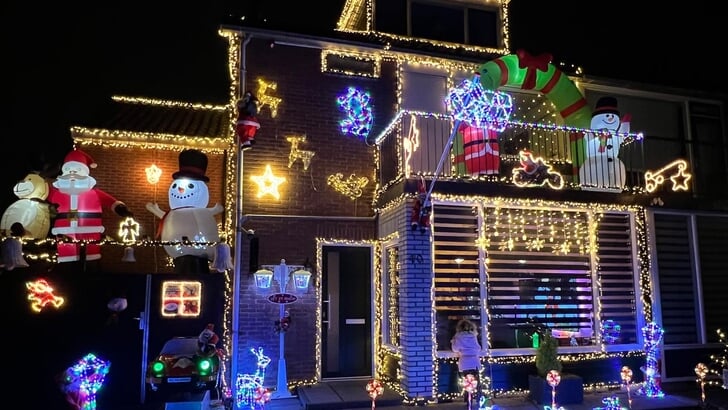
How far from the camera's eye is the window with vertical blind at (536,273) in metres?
9.26

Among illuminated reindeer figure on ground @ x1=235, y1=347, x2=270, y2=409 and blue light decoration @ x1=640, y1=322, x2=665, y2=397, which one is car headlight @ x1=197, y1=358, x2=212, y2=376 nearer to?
illuminated reindeer figure on ground @ x1=235, y1=347, x2=270, y2=409

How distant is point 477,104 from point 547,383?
5062 mm

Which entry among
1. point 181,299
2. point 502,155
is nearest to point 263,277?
point 181,299

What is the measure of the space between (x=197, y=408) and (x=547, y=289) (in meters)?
6.19

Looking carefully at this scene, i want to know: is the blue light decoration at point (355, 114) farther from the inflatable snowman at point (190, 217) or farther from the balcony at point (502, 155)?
the inflatable snowman at point (190, 217)

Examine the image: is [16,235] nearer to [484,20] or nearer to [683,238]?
[484,20]

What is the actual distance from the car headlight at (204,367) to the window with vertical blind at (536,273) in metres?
3.68

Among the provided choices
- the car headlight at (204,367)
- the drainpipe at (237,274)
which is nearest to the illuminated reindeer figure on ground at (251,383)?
the drainpipe at (237,274)

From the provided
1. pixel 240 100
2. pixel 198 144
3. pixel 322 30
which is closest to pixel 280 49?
pixel 322 30

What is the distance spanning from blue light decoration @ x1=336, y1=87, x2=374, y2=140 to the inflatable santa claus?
467 centimetres

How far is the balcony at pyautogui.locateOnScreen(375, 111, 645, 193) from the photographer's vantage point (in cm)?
934

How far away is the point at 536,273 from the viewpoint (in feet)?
32.2

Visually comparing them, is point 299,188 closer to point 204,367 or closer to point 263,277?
point 263,277

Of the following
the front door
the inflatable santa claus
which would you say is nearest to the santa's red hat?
the inflatable santa claus
